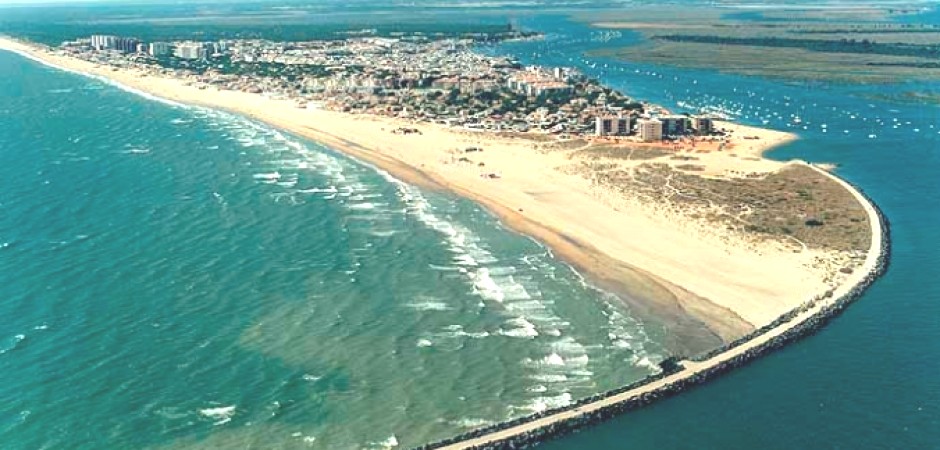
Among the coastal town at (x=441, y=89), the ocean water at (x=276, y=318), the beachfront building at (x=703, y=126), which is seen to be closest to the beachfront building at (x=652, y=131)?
the coastal town at (x=441, y=89)

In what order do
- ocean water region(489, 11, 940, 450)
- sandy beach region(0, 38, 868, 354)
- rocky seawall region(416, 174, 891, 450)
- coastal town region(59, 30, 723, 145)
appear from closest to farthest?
1. rocky seawall region(416, 174, 891, 450)
2. ocean water region(489, 11, 940, 450)
3. sandy beach region(0, 38, 868, 354)
4. coastal town region(59, 30, 723, 145)

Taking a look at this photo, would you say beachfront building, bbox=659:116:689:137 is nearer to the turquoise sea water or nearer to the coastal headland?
the coastal headland

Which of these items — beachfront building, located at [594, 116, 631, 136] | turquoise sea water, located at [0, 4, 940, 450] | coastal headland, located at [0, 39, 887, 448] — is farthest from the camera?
beachfront building, located at [594, 116, 631, 136]

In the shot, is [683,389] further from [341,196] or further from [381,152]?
[381,152]

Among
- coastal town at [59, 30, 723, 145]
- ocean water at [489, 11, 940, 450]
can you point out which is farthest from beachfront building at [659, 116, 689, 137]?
ocean water at [489, 11, 940, 450]

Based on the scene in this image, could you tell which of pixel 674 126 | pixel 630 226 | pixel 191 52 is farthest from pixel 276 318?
pixel 191 52
